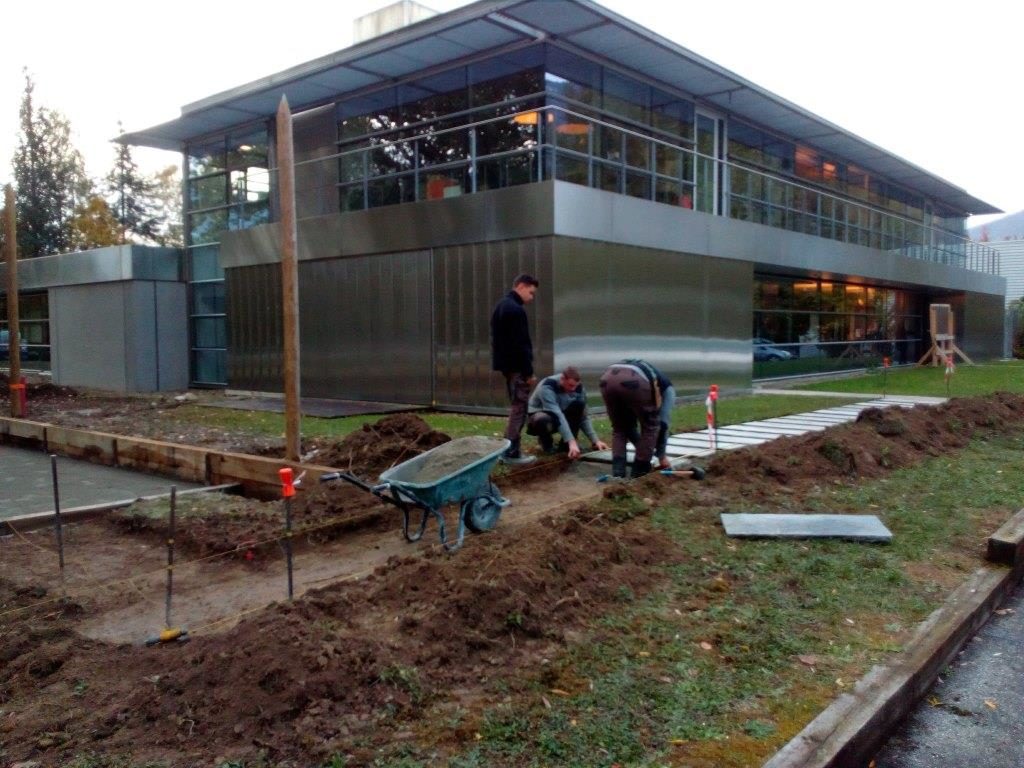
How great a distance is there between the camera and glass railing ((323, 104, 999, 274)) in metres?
13.7

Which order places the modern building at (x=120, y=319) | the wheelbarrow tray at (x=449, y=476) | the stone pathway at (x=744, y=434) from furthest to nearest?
the modern building at (x=120, y=319)
the stone pathway at (x=744, y=434)
the wheelbarrow tray at (x=449, y=476)

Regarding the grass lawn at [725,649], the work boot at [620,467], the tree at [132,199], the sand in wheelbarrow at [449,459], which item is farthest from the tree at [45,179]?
the grass lawn at [725,649]

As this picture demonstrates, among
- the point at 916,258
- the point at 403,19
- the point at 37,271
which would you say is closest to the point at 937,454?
the point at 403,19

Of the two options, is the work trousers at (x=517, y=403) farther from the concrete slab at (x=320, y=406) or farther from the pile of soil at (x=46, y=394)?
the pile of soil at (x=46, y=394)

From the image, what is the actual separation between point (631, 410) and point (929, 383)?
16901 mm

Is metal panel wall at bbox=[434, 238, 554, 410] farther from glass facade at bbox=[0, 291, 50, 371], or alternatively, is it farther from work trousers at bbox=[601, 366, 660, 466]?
glass facade at bbox=[0, 291, 50, 371]

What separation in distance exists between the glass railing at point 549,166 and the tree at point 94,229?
32.6 meters

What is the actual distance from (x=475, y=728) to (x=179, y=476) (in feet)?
25.5

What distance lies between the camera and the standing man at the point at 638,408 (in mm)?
8047

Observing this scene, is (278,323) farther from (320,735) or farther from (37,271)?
(320,735)

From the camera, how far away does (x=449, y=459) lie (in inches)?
262

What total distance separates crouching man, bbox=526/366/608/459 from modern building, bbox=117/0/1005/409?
3758mm

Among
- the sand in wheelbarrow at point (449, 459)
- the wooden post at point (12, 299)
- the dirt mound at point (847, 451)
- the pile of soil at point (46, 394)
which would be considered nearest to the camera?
the sand in wheelbarrow at point (449, 459)

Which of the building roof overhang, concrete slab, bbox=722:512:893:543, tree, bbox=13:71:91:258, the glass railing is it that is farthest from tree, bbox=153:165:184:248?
concrete slab, bbox=722:512:893:543
